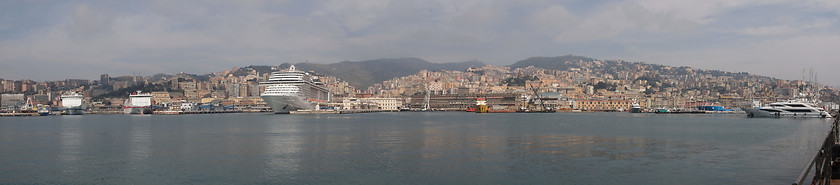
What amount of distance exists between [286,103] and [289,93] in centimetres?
273

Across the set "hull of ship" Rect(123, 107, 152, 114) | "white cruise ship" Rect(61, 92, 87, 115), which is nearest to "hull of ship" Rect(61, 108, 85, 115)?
"white cruise ship" Rect(61, 92, 87, 115)

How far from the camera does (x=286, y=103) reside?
8544cm

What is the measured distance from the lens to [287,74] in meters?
91.4

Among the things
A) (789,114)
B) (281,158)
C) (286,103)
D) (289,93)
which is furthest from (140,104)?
(789,114)

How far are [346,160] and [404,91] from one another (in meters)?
170

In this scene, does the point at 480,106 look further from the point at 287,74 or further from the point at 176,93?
the point at 176,93

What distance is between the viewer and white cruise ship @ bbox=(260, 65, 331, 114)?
274 ft

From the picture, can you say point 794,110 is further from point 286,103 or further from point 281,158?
point 286,103

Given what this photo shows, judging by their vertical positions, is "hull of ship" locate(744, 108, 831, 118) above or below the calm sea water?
above

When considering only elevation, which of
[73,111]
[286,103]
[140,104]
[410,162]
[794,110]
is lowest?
[73,111]

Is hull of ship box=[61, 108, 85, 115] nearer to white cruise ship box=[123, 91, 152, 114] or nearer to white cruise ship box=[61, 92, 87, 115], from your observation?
white cruise ship box=[61, 92, 87, 115]

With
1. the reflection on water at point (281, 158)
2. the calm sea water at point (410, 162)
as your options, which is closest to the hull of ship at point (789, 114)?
the calm sea water at point (410, 162)

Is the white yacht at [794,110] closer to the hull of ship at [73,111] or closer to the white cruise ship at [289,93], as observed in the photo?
the white cruise ship at [289,93]

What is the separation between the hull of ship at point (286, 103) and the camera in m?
83.6
